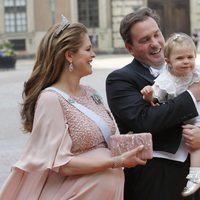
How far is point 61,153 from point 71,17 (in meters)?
37.1

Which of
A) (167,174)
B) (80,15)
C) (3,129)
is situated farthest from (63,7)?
(167,174)

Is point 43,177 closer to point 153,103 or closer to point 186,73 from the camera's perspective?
point 153,103

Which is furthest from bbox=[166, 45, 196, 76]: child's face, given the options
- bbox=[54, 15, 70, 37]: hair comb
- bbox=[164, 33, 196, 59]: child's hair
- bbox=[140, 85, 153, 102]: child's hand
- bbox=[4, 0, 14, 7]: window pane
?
bbox=[4, 0, 14, 7]: window pane

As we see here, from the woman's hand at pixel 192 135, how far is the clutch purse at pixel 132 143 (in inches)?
9.2

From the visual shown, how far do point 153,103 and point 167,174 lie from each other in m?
0.33

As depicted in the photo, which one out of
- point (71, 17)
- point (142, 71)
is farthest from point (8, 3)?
point (142, 71)

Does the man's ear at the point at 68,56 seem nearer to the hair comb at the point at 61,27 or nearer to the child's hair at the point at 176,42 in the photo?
the hair comb at the point at 61,27

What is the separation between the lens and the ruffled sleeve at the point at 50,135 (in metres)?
2.65

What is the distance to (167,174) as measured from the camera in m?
2.94

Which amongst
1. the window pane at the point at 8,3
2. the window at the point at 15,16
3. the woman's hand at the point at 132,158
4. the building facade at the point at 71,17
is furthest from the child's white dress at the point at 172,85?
the window pane at the point at 8,3

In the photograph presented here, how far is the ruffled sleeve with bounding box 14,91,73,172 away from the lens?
2654 millimetres

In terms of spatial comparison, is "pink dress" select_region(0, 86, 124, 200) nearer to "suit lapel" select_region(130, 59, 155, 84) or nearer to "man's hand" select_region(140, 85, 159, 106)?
"man's hand" select_region(140, 85, 159, 106)

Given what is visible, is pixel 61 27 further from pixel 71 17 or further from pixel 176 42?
pixel 71 17

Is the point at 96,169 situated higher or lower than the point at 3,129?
higher
